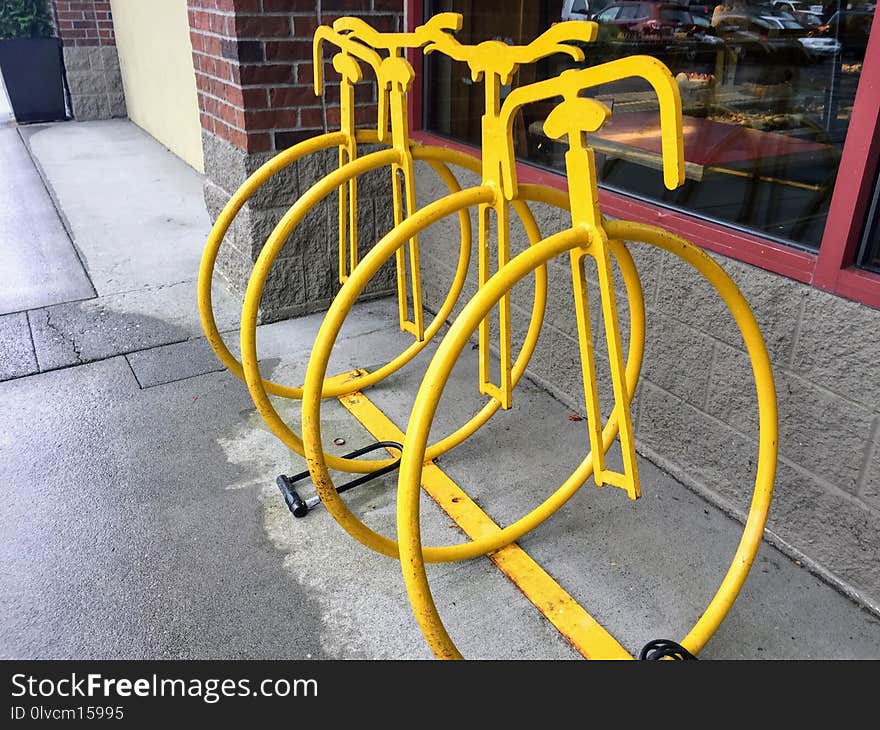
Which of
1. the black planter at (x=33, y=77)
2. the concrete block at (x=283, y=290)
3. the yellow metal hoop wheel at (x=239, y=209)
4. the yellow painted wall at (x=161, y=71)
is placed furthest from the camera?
the black planter at (x=33, y=77)

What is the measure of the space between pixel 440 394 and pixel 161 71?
7.27 metres

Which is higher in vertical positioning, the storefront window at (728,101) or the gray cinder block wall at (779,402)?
the storefront window at (728,101)

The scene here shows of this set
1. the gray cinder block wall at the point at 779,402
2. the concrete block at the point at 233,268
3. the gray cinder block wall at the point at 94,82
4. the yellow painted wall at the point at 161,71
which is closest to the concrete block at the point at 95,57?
the gray cinder block wall at the point at 94,82

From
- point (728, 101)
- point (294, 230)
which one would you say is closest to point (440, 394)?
point (728, 101)

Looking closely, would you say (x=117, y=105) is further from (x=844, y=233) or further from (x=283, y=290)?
(x=844, y=233)

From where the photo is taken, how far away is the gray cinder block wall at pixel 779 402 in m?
2.06

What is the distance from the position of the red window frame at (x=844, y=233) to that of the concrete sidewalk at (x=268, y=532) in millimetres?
879

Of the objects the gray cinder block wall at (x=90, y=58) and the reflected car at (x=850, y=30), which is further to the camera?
the gray cinder block wall at (x=90, y=58)

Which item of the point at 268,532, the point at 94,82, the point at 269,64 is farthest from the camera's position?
the point at 94,82

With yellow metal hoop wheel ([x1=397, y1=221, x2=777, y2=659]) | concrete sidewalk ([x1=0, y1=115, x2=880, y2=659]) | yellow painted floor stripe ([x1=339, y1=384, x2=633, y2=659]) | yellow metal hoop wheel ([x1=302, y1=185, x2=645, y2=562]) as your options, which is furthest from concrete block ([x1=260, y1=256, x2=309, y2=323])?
yellow metal hoop wheel ([x1=397, y1=221, x2=777, y2=659])

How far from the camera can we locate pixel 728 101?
3.02m

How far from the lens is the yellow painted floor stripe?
6.61ft

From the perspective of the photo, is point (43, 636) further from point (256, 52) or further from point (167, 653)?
point (256, 52)

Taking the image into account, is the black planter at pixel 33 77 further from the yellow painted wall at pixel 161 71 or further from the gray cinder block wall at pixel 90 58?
the yellow painted wall at pixel 161 71
